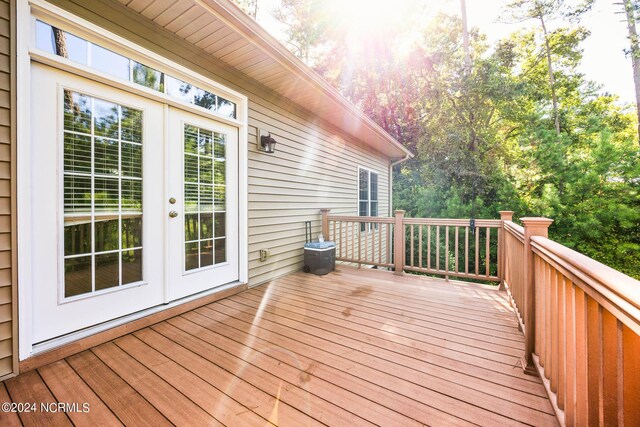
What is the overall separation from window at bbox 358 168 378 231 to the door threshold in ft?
14.8

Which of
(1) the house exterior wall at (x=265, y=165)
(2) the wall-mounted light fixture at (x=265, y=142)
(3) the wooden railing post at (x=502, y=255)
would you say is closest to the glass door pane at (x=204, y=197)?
(1) the house exterior wall at (x=265, y=165)

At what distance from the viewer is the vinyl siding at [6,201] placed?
1641 mm

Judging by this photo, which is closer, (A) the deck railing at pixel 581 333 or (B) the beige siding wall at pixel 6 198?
(A) the deck railing at pixel 581 333

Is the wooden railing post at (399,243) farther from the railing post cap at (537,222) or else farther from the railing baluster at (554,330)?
the railing baluster at (554,330)

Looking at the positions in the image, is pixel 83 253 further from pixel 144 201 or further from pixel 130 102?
pixel 130 102

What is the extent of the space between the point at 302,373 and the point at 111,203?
199 centimetres

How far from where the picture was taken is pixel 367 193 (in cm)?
718

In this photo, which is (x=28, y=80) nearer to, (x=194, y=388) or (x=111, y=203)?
(x=111, y=203)

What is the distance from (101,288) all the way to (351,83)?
12066 mm

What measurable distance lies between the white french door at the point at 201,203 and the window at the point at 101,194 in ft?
1.01

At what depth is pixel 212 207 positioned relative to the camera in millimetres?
3037

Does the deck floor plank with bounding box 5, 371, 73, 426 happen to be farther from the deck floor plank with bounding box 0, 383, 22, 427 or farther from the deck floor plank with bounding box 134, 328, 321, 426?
the deck floor plank with bounding box 134, 328, 321, 426

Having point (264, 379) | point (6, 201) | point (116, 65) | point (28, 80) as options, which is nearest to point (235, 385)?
point (264, 379)

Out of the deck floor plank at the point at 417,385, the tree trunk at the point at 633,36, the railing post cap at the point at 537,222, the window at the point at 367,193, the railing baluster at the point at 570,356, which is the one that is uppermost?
the tree trunk at the point at 633,36
